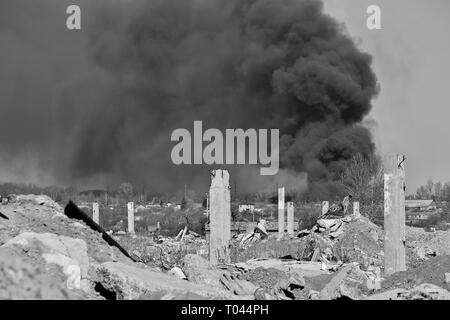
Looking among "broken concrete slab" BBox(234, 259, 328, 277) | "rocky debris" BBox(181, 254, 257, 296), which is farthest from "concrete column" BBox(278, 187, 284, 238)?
"rocky debris" BBox(181, 254, 257, 296)

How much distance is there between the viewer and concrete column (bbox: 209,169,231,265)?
36.5 ft

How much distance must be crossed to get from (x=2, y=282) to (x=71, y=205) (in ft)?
13.6

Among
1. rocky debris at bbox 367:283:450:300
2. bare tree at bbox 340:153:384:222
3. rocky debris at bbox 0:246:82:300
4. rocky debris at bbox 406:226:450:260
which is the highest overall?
bare tree at bbox 340:153:384:222

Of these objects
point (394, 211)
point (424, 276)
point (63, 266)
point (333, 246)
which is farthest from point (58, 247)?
point (333, 246)

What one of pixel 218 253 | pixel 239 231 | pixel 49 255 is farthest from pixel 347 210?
pixel 49 255

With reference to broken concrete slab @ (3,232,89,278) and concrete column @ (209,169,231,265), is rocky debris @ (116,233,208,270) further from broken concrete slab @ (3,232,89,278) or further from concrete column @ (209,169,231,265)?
broken concrete slab @ (3,232,89,278)

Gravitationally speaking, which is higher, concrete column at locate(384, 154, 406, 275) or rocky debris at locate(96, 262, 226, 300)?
concrete column at locate(384, 154, 406, 275)

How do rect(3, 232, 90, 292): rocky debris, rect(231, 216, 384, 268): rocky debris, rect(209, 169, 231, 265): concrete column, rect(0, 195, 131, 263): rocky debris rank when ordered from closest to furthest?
rect(3, 232, 90, 292): rocky debris < rect(0, 195, 131, 263): rocky debris < rect(209, 169, 231, 265): concrete column < rect(231, 216, 384, 268): rocky debris

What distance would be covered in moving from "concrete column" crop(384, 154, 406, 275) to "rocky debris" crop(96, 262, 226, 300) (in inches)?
181

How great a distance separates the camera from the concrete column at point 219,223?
11.1m

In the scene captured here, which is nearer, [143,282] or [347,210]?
[143,282]

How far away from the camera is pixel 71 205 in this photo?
892 cm

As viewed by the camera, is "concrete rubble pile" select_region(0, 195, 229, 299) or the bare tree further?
the bare tree
